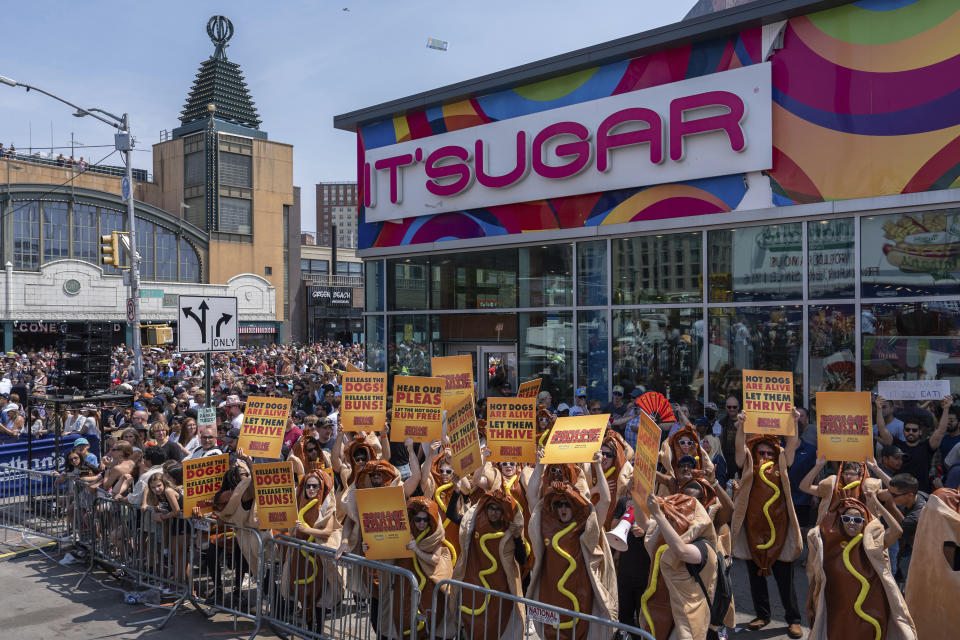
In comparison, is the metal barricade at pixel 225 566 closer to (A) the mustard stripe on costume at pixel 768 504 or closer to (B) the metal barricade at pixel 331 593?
(B) the metal barricade at pixel 331 593

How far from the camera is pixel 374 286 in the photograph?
60.4 feet

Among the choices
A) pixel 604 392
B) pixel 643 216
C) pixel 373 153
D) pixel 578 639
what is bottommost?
pixel 578 639

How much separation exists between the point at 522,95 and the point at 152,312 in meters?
38.9

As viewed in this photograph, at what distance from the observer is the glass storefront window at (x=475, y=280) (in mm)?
15930

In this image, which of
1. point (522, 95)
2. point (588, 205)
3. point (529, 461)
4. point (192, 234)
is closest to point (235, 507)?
point (529, 461)

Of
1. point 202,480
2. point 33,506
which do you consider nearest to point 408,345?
point 33,506

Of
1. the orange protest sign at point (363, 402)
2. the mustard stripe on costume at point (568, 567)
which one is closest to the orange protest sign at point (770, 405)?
the mustard stripe on costume at point (568, 567)

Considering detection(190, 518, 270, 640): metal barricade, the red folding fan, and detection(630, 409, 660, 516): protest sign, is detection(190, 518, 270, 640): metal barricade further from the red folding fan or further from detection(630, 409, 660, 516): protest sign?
the red folding fan

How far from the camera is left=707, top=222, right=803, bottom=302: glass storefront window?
39.8 feet

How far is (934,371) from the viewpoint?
10805mm

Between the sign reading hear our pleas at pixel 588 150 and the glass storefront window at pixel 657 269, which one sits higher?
the sign reading hear our pleas at pixel 588 150

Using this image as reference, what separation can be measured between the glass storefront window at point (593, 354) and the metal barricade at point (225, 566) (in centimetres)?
782

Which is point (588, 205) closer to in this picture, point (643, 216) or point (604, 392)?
point (643, 216)

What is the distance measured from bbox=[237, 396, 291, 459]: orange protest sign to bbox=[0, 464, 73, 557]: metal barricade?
286cm
